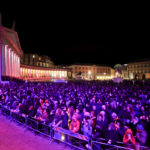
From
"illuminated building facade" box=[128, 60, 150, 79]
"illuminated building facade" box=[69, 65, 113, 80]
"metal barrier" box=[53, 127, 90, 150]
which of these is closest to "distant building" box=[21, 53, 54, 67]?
"illuminated building facade" box=[69, 65, 113, 80]

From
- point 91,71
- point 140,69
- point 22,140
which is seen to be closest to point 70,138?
point 22,140

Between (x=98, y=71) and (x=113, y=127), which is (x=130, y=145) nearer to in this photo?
(x=113, y=127)

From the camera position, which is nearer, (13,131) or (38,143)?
(38,143)

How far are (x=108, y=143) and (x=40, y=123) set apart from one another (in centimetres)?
389

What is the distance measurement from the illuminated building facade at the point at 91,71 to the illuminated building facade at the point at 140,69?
758 inches

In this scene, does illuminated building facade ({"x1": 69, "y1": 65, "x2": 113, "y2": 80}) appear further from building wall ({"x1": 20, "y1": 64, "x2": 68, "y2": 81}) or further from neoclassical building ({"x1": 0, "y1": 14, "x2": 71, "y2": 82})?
building wall ({"x1": 20, "y1": 64, "x2": 68, "y2": 81})

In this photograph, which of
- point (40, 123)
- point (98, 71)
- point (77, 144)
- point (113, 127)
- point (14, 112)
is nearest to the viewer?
point (113, 127)

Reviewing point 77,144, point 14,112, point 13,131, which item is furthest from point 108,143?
point 14,112

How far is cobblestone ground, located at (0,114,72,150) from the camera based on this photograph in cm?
640

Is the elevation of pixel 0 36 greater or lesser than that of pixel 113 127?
greater

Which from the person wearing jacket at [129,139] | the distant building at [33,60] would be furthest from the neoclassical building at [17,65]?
the person wearing jacket at [129,139]

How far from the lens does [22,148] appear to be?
6.27 meters

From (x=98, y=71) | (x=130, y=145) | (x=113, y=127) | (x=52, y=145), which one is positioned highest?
(x=98, y=71)

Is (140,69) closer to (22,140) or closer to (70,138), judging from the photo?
(70,138)
